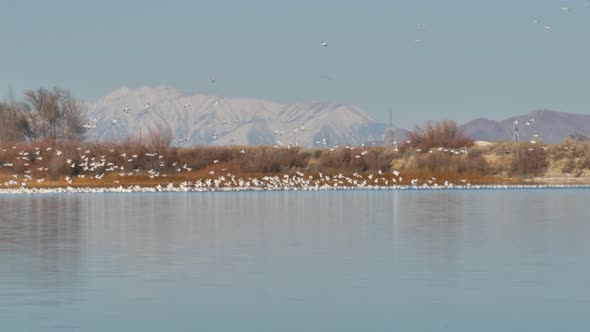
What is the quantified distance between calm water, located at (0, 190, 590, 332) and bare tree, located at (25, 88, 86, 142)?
168 ft

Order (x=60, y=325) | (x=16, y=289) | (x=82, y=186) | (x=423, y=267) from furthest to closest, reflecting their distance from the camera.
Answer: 1. (x=82, y=186)
2. (x=423, y=267)
3. (x=16, y=289)
4. (x=60, y=325)

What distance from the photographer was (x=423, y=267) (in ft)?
56.2

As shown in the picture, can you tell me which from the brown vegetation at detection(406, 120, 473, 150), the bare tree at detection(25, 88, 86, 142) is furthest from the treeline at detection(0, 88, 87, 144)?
the brown vegetation at detection(406, 120, 473, 150)

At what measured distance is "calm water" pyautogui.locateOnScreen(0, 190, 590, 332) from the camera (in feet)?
41.4

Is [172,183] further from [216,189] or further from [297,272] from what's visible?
[297,272]

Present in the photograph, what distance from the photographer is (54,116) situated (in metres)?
81.3

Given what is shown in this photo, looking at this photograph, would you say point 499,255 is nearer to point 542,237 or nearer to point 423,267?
point 423,267

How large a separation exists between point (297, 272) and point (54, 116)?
2646 inches

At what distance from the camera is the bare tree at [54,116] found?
80938 millimetres

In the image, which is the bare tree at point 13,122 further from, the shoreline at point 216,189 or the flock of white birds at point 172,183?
the shoreline at point 216,189

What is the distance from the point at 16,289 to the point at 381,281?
496 centimetres

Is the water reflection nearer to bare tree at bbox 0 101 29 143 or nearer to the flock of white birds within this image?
the flock of white birds

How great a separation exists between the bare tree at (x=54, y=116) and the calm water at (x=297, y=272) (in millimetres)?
51286

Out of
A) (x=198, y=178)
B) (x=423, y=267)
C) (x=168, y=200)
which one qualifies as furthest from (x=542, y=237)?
(x=198, y=178)
